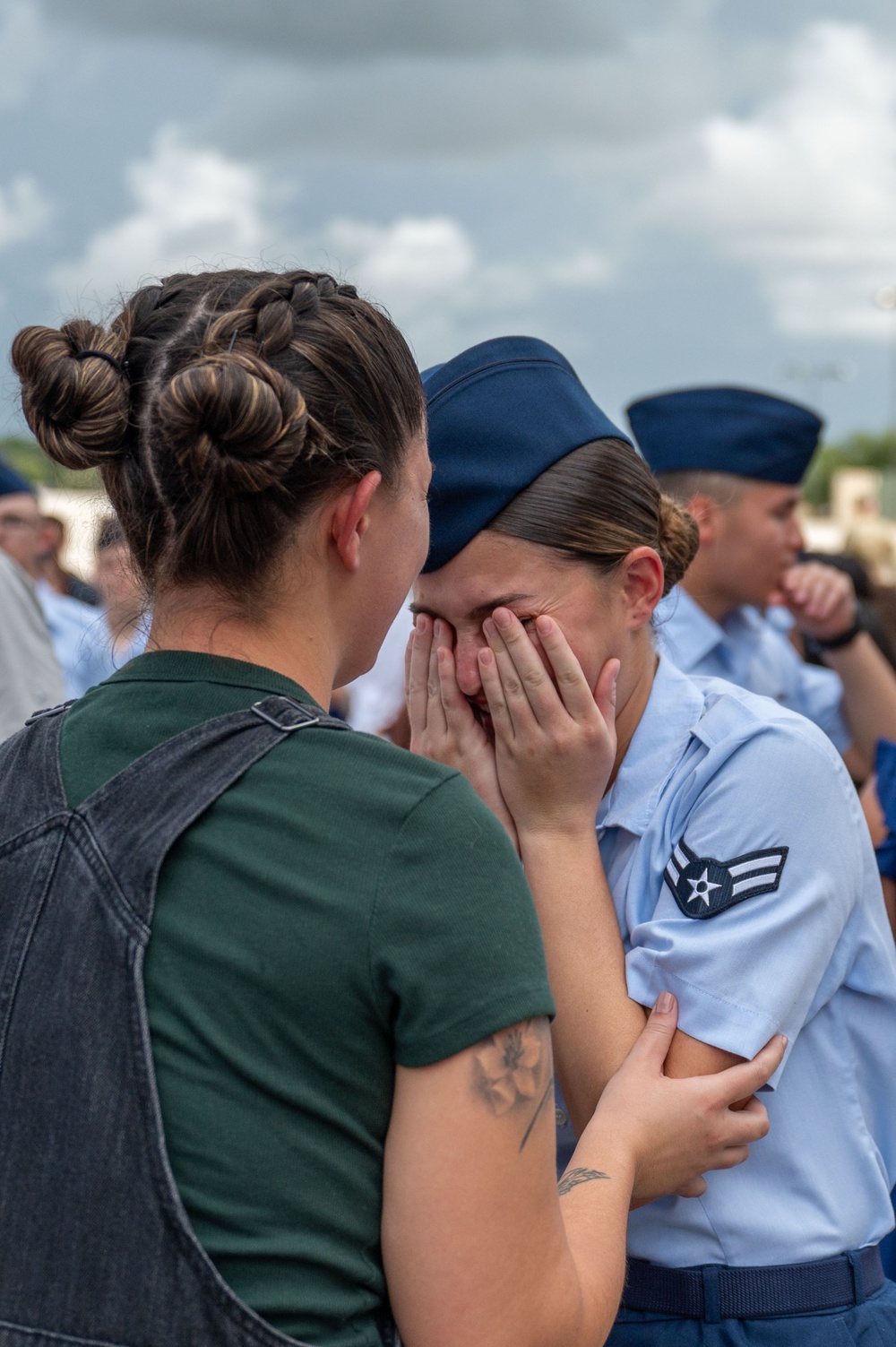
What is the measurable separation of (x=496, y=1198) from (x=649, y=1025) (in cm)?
58

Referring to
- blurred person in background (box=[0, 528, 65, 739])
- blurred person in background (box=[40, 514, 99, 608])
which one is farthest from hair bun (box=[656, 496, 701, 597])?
blurred person in background (box=[40, 514, 99, 608])

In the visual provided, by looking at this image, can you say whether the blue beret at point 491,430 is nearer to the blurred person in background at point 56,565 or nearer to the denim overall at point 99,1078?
the denim overall at point 99,1078

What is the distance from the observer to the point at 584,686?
6.27 feet

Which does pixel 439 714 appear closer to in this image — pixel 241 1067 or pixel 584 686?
pixel 584 686

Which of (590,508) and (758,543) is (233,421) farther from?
(758,543)

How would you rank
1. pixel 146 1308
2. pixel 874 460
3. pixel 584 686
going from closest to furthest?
1. pixel 146 1308
2. pixel 584 686
3. pixel 874 460

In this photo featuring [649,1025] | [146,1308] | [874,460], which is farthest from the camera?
[874,460]

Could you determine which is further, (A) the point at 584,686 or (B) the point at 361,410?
(A) the point at 584,686

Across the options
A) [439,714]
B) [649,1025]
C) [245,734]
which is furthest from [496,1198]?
[439,714]

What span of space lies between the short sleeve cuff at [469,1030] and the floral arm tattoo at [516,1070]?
0.5 inches

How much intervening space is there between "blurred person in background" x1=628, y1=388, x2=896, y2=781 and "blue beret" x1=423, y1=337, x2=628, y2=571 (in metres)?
2.39

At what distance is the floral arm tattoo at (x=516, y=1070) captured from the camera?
44.6 inches

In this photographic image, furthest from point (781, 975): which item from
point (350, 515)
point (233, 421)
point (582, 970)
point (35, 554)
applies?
point (35, 554)

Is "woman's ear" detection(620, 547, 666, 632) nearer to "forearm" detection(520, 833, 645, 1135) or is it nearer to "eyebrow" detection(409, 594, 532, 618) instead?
"eyebrow" detection(409, 594, 532, 618)
